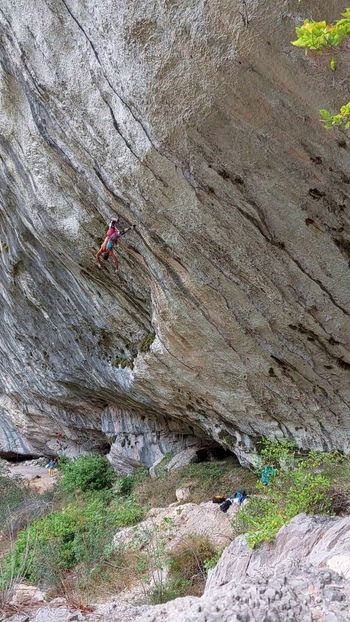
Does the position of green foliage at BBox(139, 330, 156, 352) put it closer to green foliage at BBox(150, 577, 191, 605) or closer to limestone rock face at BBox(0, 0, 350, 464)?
limestone rock face at BBox(0, 0, 350, 464)

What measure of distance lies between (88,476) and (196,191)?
11976mm

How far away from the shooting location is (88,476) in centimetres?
1519

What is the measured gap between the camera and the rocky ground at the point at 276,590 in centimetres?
302

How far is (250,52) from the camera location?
14.8 ft

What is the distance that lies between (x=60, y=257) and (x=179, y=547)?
565cm

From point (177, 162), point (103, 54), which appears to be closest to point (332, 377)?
point (177, 162)

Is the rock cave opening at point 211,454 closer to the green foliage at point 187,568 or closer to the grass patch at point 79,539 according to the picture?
the grass patch at point 79,539

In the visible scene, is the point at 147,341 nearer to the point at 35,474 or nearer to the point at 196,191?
the point at 196,191

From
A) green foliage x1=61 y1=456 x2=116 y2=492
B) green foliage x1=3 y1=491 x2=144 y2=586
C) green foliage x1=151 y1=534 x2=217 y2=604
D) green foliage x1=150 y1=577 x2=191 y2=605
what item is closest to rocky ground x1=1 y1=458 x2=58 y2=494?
green foliage x1=61 y1=456 x2=116 y2=492

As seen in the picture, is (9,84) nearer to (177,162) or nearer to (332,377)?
(177,162)

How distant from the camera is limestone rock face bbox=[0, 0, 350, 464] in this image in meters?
4.68

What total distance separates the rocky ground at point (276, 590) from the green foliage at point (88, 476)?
9712 millimetres

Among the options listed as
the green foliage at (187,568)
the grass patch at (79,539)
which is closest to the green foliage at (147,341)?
the green foliage at (187,568)

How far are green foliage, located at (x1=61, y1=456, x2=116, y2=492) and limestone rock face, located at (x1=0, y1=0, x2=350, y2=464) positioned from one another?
6.14 meters
